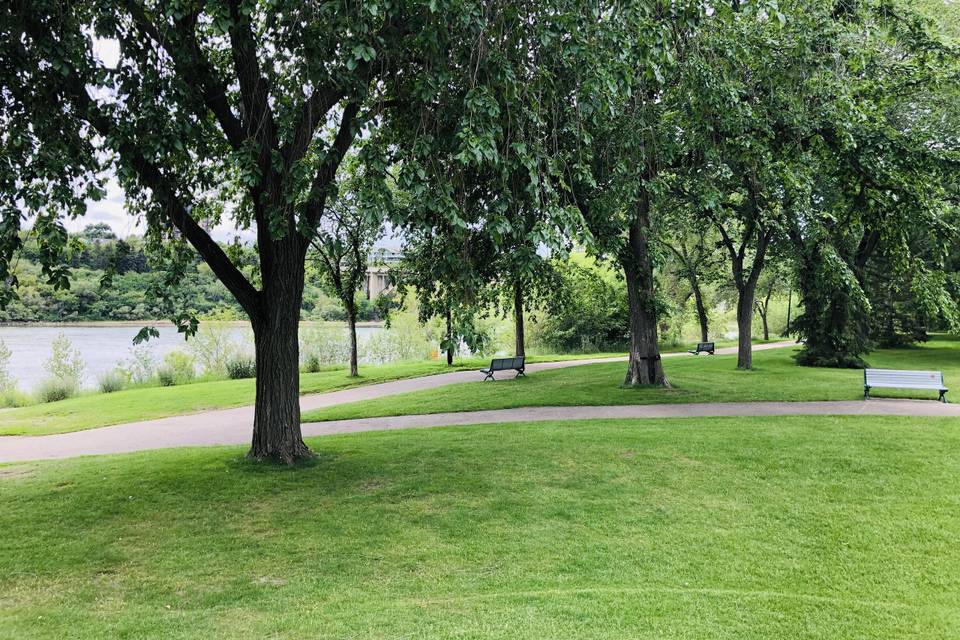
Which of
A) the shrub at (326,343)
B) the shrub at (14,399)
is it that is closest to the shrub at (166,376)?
the shrub at (14,399)

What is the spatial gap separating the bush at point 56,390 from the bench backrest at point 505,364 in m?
14.1

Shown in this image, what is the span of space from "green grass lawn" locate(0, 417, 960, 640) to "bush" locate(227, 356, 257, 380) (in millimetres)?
14683

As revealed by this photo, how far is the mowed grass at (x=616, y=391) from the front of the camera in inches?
540

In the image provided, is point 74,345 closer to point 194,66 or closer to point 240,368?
point 240,368

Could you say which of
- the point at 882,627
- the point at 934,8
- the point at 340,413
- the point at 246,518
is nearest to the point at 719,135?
the point at 882,627

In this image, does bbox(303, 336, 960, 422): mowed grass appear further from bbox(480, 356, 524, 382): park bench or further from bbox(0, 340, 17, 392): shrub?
bbox(0, 340, 17, 392): shrub

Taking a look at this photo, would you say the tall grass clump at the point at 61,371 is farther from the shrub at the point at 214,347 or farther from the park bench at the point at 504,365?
the park bench at the point at 504,365

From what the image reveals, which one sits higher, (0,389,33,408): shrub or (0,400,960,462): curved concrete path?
(0,389,33,408): shrub

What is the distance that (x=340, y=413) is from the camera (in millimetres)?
13539

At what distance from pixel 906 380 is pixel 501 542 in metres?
12.4

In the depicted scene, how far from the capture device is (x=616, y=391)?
1480 centimetres

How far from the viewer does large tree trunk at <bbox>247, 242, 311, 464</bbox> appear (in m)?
8.03

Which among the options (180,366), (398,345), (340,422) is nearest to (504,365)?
(340,422)

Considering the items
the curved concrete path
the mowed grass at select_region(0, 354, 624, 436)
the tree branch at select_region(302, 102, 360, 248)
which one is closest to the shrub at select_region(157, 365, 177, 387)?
the mowed grass at select_region(0, 354, 624, 436)
